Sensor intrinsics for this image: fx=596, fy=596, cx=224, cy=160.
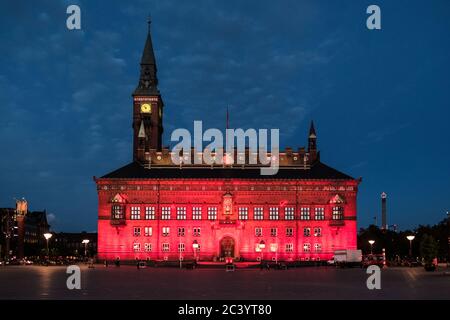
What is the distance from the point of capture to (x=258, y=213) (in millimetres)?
86750

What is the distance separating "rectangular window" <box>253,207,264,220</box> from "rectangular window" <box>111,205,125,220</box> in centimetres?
1906

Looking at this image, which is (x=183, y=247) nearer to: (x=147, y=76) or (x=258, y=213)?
(x=258, y=213)

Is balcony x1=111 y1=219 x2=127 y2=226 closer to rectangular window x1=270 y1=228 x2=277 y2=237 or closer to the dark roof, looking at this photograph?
the dark roof

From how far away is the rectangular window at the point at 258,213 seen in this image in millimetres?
86688

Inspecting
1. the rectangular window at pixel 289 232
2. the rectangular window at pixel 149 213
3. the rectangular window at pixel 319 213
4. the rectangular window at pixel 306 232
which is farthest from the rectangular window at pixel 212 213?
the rectangular window at pixel 319 213

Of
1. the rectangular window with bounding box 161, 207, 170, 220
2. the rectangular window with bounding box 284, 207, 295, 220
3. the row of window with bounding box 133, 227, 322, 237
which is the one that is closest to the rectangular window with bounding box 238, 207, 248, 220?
the row of window with bounding box 133, 227, 322, 237

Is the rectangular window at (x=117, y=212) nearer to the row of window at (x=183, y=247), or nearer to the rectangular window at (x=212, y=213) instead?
the row of window at (x=183, y=247)

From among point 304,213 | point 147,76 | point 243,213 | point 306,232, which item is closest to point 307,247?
point 306,232

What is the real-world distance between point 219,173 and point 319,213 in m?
15.8

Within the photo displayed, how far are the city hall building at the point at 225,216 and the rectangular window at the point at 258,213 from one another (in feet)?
0.48

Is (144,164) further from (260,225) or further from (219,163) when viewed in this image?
(260,225)

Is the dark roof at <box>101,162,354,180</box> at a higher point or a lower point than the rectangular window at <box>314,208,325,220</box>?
higher

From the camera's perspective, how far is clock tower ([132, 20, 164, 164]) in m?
99.4
